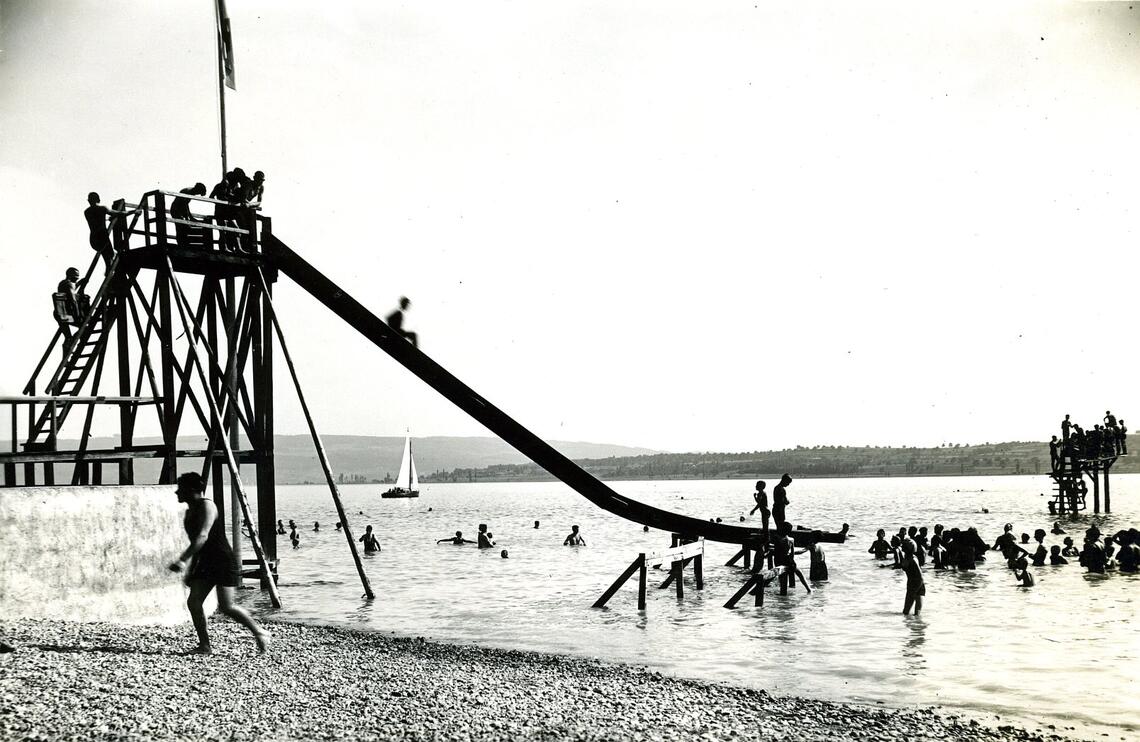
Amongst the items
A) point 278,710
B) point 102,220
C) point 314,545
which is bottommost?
point 314,545

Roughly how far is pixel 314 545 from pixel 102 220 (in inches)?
1415

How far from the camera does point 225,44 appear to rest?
60.0ft

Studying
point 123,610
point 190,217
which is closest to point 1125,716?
point 123,610

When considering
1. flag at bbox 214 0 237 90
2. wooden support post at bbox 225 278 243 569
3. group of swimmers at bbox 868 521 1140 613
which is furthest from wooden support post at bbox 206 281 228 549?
group of swimmers at bbox 868 521 1140 613

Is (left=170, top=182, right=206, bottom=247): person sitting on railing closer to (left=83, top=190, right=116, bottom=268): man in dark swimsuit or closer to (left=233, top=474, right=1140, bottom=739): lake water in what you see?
(left=83, top=190, right=116, bottom=268): man in dark swimsuit

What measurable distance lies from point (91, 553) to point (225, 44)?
10996 millimetres

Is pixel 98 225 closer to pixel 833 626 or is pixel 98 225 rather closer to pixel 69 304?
pixel 69 304

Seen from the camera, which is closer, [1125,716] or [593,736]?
[593,736]

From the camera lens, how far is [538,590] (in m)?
26.0

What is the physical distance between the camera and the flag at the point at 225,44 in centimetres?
1817

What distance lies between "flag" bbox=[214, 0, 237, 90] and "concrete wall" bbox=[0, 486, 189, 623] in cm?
947

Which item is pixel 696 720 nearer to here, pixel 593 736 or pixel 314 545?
pixel 593 736

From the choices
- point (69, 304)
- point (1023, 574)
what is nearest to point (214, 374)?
point (69, 304)

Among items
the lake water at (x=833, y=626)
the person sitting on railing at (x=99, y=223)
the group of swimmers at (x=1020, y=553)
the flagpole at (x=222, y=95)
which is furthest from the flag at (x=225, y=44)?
the group of swimmers at (x=1020, y=553)
